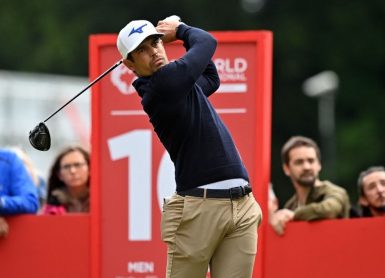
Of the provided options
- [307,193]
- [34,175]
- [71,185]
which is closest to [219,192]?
[307,193]

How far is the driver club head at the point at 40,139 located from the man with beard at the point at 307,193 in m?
1.79

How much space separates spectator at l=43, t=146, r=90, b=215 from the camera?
10578 mm

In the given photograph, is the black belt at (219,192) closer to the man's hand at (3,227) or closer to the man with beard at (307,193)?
the man with beard at (307,193)

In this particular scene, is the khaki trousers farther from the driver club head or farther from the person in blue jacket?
the driver club head

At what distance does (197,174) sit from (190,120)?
305mm

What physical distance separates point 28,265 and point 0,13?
34.6 meters

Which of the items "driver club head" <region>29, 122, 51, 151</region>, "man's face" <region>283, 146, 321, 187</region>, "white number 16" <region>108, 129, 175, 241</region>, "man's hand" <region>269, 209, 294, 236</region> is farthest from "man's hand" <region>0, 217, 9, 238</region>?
"man's face" <region>283, 146, 321, 187</region>

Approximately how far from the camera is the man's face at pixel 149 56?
7.70 metres

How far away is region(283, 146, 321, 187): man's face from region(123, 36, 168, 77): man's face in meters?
2.52

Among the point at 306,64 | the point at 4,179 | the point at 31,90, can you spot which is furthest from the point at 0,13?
the point at 4,179

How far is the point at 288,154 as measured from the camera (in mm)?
10180

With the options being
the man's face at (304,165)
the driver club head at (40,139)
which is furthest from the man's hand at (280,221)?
the driver club head at (40,139)

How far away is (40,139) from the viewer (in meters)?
8.43

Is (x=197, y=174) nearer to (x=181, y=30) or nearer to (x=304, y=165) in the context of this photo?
(x=181, y=30)
